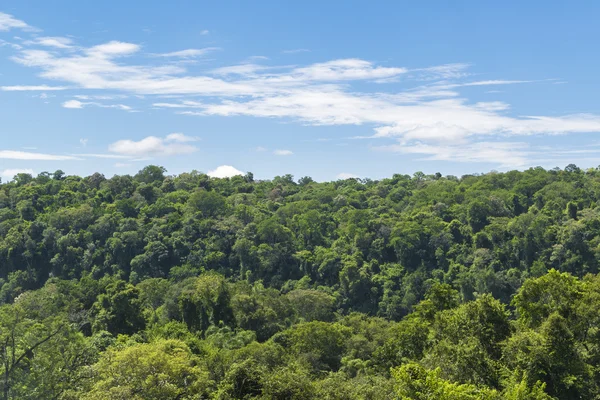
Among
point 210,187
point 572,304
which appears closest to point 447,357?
point 572,304

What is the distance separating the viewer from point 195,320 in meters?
39.8

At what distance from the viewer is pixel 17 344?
1952cm

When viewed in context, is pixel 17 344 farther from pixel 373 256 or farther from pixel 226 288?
pixel 373 256

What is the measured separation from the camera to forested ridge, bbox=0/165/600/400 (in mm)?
17984

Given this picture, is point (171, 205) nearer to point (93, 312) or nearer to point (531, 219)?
point (93, 312)

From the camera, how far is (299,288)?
5203 cm

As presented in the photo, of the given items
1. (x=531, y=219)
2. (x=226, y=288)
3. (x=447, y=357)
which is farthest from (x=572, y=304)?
(x=531, y=219)

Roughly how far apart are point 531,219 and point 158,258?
3895 centimetres

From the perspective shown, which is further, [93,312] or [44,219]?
[44,219]

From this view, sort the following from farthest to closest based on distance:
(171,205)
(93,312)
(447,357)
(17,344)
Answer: (171,205) → (93,312) → (17,344) → (447,357)

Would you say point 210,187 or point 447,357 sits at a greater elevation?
point 210,187

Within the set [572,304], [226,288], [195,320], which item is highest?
[572,304]

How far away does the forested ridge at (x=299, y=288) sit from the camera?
1798 cm

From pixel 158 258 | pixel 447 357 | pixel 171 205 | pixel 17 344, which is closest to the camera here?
pixel 447 357
